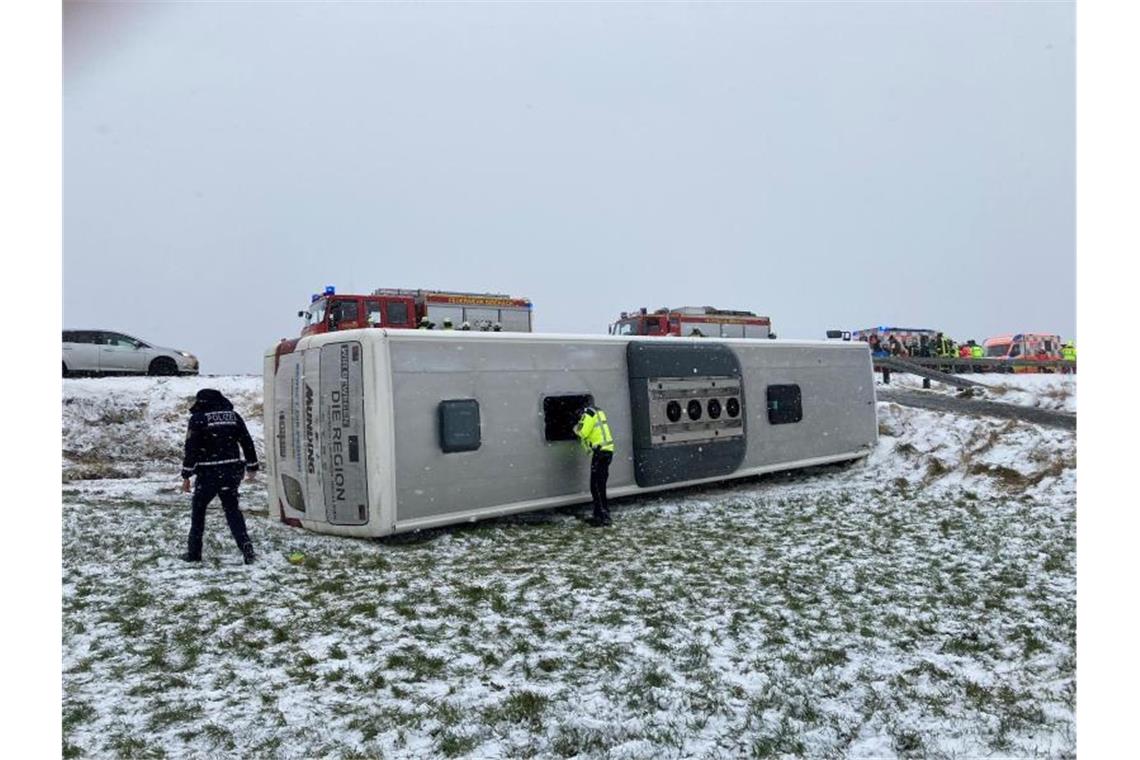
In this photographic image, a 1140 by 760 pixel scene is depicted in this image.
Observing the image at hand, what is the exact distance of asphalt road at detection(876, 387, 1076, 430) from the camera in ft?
49.0

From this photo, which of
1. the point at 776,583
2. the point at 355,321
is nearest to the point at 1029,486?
the point at 776,583

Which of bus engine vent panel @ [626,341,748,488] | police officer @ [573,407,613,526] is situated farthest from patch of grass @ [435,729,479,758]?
bus engine vent panel @ [626,341,748,488]

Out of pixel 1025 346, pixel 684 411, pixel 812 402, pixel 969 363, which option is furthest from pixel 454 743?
pixel 1025 346

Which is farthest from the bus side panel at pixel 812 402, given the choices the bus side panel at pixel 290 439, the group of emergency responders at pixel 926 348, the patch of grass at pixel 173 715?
the group of emergency responders at pixel 926 348

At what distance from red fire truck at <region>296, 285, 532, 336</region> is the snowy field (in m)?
8.91

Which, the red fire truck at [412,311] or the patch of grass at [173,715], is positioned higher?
the red fire truck at [412,311]

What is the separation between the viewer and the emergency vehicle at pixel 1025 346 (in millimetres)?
36000

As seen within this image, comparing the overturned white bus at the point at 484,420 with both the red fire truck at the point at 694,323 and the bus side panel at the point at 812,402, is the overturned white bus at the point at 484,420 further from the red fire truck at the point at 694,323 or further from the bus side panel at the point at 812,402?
the red fire truck at the point at 694,323

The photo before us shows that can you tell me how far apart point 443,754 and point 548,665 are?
1177mm

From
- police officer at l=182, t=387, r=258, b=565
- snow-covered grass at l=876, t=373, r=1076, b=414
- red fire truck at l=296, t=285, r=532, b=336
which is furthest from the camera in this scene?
red fire truck at l=296, t=285, r=532, b=336

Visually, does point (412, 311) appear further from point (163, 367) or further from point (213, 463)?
point (213, 463)

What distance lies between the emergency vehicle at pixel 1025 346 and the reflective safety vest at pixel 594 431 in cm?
3133

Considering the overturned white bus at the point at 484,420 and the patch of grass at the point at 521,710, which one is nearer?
the patch of grass at the point at 521,710

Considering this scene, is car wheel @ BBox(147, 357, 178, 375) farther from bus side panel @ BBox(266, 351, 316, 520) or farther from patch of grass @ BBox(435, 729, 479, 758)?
patch of grass @ BBox(435, 729, 479, 758)
